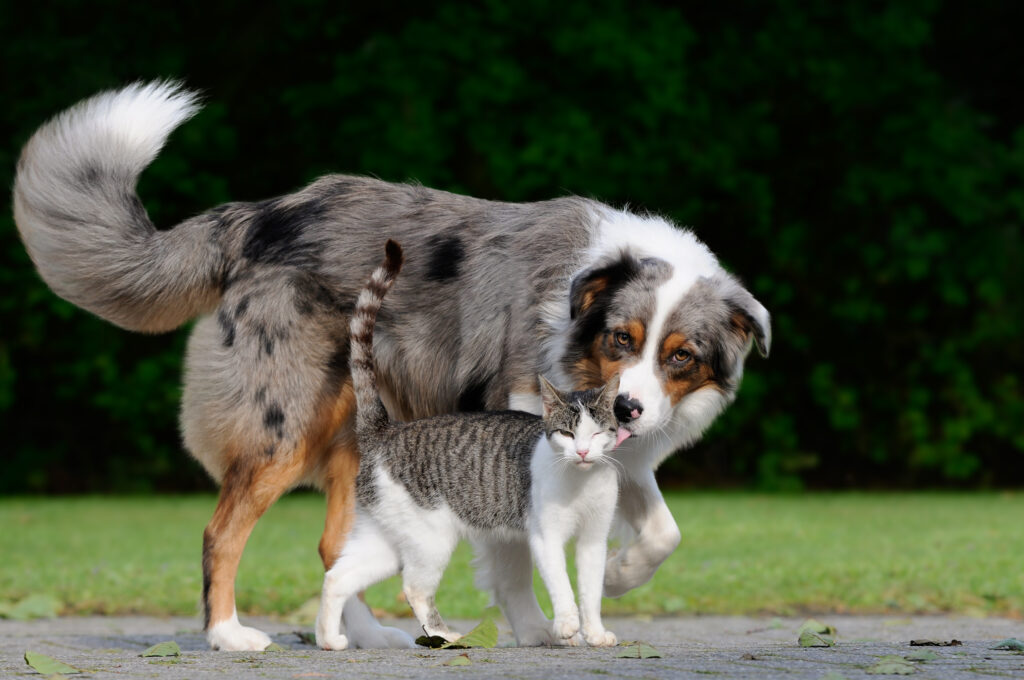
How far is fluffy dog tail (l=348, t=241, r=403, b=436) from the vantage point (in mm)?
5566

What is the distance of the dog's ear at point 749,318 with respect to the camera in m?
5.63

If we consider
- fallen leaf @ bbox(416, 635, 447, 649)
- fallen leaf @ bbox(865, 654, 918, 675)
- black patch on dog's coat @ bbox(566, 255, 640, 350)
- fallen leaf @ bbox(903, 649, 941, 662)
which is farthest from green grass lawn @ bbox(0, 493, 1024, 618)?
fallen leaf @ bbox(865, 654, 918, 675)

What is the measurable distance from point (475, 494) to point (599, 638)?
A: 2.46ft

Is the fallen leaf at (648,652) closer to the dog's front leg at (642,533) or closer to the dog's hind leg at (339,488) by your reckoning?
the dog's front leg at (642,533)

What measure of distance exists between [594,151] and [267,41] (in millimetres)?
4054

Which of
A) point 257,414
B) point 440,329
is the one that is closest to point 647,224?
point 440,329

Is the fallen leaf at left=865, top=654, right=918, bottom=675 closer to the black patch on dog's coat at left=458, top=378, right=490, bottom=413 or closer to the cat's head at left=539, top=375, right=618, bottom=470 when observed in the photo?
the cat's head at left=539, top=375, right=618, bottom=470

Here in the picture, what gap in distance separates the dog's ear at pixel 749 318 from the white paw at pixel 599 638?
4.90 ft

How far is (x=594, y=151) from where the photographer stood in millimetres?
14852

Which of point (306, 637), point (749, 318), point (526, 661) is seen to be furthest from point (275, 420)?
point (749, 318)

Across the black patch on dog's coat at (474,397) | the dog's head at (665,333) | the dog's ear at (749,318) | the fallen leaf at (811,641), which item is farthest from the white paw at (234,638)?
the dog's ear at (749,318)

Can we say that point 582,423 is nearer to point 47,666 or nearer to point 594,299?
point 594,299

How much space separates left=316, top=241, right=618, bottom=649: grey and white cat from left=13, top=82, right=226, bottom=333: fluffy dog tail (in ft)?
3.54

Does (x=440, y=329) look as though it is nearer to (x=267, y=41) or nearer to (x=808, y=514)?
(x=808, y=514)
